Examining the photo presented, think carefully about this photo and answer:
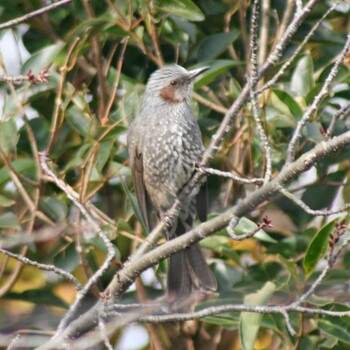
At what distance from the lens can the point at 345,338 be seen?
4.46 meters

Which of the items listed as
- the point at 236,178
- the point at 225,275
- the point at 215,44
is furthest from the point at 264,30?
the point at 236,178

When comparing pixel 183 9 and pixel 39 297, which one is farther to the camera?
pixel 39 297

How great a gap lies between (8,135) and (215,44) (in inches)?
49.7

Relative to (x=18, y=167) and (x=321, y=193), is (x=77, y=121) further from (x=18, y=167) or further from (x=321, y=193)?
(x=321, y=193)

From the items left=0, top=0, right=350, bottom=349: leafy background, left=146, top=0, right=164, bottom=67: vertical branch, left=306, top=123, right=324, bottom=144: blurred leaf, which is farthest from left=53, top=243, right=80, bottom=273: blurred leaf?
left=306, top=123, right=324, bottom=144: blurred leaf

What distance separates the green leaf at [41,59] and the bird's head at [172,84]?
618 millimetres

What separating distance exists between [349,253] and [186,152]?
1.06 m

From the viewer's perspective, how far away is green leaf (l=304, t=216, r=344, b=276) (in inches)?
168

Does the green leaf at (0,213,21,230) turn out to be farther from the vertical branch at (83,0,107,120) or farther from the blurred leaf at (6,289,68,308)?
the vertical branch at (83,0,107,120)

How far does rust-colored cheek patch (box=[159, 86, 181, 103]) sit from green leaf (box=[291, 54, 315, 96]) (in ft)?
2.51

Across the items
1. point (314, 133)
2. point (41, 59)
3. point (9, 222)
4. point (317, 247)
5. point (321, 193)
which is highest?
point (41, 59)

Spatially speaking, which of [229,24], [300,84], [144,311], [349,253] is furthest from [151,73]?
[144,311]

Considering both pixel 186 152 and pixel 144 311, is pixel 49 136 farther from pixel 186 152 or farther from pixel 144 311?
pixel 144 311

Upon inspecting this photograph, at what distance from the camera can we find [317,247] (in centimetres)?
436
